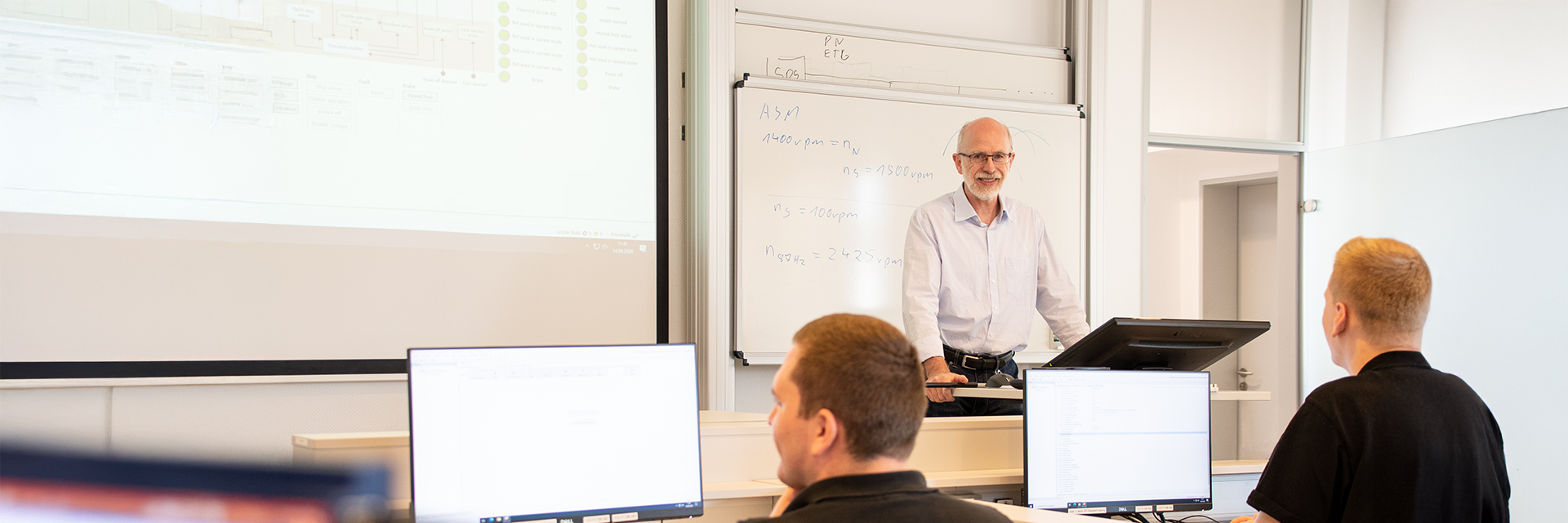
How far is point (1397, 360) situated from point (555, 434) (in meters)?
1.33

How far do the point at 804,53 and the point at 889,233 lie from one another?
751mm

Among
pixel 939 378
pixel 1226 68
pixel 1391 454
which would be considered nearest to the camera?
pixel 1391 454

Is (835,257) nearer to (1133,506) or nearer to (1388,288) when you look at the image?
(1133,506)

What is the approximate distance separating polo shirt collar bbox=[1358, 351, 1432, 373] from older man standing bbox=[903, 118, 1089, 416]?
3.48 feet

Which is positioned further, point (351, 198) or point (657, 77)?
point (657, 77)

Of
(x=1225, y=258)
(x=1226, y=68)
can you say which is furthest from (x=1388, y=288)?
(x=1225, y=258)

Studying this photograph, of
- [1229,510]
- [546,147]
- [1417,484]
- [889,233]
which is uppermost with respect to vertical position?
[546,147]

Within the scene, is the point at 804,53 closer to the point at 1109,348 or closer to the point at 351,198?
the point at 351,198

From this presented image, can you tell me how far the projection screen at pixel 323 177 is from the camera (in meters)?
2.35

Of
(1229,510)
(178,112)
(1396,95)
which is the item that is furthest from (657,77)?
(1396,95)

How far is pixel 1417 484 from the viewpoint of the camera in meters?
1.42

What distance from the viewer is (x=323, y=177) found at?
2.59 meters

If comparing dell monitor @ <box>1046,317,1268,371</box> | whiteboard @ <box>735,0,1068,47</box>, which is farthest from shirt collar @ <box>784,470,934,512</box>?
whiteboard @ <box>735,0,1068,47</box>

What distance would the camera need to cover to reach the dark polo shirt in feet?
3.18
